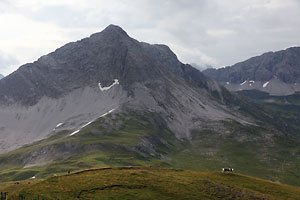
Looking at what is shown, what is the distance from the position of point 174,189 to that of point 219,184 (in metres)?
13.1

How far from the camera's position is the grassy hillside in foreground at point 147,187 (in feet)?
211

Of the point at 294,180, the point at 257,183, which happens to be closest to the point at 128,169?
the point at 257,183

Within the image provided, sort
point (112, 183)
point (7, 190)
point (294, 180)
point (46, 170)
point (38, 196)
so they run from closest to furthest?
point (38, 196), point (112, 183), point (7, 190), point (46, 170), point (294, 180)

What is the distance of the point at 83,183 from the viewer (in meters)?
69.1

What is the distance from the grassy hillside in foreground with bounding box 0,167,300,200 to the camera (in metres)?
64.4

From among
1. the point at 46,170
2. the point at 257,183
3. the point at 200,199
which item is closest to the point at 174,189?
the point at 200,199

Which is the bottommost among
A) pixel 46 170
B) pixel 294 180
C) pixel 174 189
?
pixel 294 180

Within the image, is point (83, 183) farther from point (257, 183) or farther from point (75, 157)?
point (75, 157)

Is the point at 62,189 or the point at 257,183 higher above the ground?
the point at 62,189

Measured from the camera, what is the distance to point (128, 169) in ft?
283

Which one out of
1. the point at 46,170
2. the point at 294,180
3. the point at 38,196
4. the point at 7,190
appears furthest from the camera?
the point at 294,180

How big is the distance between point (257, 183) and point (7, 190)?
64286 millimetres

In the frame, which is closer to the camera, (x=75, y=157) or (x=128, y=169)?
(x=128, y=169)

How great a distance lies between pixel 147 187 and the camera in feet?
227
